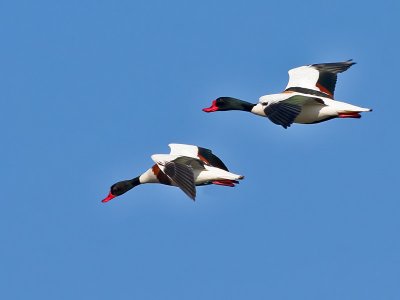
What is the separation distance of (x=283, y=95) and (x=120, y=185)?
4.63 metres

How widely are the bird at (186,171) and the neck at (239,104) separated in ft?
5.81

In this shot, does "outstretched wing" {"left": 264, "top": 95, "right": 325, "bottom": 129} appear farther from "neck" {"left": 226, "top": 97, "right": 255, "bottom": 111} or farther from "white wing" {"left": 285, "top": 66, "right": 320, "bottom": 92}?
"white wing" {"left": 285, "top": 66, "right": 320, "bottom": 92}

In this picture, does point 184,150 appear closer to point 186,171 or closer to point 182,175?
point 186,171

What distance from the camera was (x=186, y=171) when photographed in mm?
33000

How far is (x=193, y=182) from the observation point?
A: 32406mm

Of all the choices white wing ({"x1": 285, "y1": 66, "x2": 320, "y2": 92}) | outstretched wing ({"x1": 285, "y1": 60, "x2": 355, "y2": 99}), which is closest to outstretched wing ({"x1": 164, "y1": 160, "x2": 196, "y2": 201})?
outstretched wing ({"x1": 285, "y1": 60, "x2": 355, "y2": 99})

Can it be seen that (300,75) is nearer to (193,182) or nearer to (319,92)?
(319,92)

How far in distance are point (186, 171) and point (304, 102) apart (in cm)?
355

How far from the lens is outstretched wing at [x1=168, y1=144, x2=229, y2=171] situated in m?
35.0

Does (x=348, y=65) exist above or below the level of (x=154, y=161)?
above

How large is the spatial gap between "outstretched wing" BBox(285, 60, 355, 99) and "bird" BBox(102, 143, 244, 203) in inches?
121

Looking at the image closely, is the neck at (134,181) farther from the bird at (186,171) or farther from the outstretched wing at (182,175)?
the outstretched wing at (182,175)

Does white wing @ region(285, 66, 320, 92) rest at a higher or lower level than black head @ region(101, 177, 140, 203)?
higher

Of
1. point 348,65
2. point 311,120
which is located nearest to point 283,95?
point 311,120
